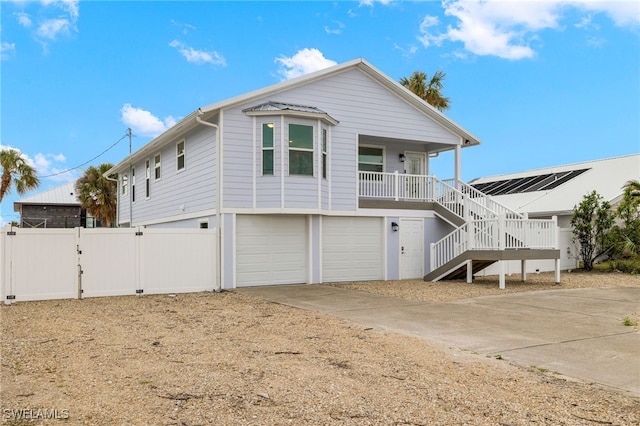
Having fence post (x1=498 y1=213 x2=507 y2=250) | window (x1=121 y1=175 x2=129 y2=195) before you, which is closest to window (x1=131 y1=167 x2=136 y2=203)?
window (x1=121 y1=175 x2=129 y2=195)

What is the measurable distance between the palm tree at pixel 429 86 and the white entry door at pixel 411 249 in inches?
436

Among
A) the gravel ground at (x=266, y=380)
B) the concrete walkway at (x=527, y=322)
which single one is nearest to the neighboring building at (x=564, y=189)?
the concrete walkway at (x=527, y=322)

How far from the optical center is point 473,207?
16047 mm

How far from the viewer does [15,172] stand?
102 ft

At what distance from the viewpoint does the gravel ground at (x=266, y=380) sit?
4.07 meters

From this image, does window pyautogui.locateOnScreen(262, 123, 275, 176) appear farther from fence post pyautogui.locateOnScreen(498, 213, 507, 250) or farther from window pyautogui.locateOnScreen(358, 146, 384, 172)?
fence post pyautogui.locateOnScreen(498, 213, 507, 250)

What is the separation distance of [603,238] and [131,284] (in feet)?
58.5

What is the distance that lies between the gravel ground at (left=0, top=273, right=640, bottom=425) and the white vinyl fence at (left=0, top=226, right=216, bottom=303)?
2960 mm

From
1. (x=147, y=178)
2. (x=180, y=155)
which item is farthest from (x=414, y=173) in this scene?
(x=147, y=178)

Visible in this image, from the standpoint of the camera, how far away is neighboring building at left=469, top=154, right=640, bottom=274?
20.7m

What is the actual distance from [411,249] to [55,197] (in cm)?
3011

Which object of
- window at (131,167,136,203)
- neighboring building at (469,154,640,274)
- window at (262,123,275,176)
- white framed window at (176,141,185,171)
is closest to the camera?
window at (262,123,275,176)

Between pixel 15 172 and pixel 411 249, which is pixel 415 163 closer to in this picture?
pixel 411 249

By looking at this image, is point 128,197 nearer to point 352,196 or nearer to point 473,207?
point 352,196
